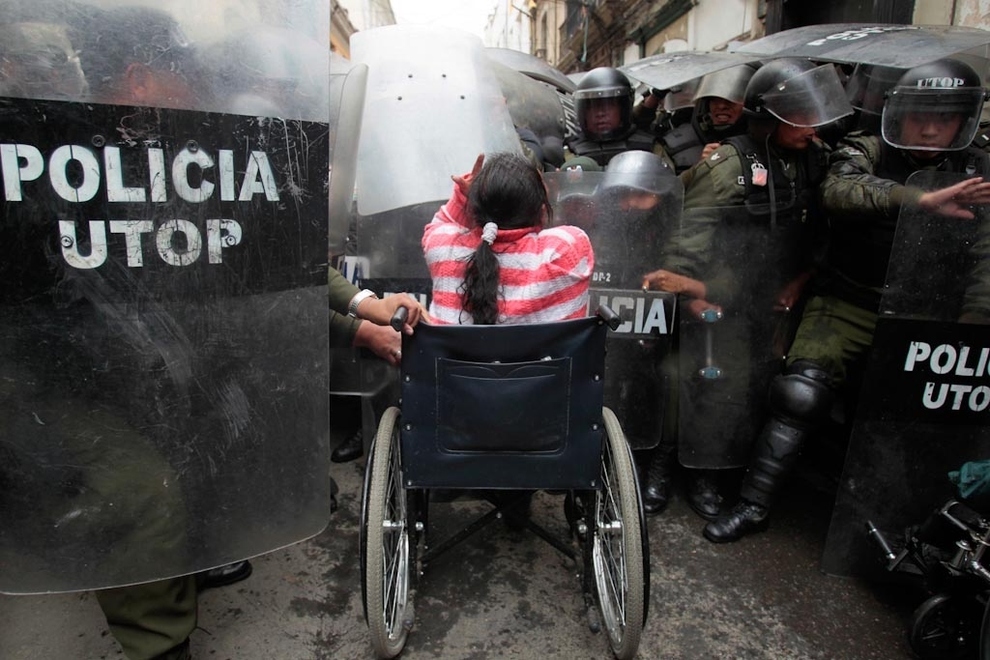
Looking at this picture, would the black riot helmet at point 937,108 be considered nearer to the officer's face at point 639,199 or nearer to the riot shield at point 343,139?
the officer's face at point 639,199

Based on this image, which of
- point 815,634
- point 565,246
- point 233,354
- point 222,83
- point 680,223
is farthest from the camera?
point 680,223

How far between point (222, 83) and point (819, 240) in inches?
93.7

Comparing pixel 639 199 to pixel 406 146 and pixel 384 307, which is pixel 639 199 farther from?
pixel 384 307

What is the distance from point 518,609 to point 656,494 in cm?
95

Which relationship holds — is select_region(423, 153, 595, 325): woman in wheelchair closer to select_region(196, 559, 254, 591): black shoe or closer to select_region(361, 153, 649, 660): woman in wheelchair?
select_region(361, 153, 649, 660): woman in wheelchair

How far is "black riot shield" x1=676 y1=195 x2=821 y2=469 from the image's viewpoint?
262 centimetres

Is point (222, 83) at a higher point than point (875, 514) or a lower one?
higher

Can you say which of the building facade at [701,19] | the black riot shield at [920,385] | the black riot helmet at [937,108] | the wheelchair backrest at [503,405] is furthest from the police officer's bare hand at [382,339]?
the building facade at [701,19]

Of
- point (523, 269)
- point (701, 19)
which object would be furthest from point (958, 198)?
point (701, 19)

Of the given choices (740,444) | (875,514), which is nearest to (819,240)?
(740,444)

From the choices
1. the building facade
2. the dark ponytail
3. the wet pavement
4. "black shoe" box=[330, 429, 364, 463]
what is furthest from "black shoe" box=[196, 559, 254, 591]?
the building facade

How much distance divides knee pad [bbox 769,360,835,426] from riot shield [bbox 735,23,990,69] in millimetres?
1154

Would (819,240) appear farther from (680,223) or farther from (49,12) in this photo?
(49,12)

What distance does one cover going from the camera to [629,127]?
398 centimetres
